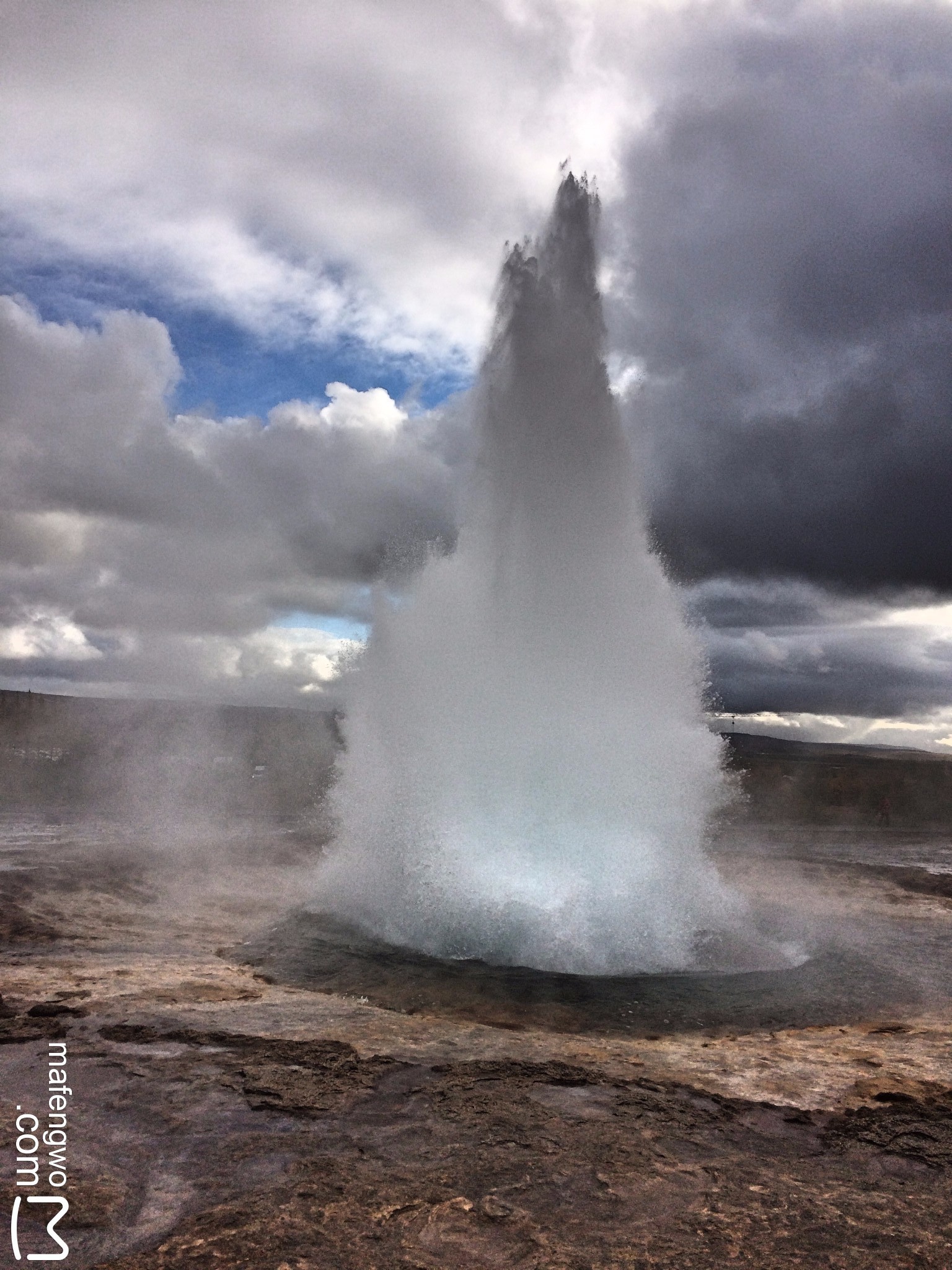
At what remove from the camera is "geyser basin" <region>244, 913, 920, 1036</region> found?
6.75 meters

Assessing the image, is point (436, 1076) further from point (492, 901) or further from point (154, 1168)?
point (492, 901)

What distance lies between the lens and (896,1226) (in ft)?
11.1

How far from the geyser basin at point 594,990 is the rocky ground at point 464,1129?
86 millimetres

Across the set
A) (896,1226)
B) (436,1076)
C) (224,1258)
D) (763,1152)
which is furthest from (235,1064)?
(896,1226)

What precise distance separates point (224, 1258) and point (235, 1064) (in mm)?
2214

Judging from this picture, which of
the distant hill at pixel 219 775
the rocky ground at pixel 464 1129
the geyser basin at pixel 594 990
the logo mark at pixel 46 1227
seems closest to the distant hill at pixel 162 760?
the distant hill at pixel 219 775

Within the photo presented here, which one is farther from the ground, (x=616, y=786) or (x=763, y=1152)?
(x=616, y=786)

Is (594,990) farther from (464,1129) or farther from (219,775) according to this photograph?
(219,775)

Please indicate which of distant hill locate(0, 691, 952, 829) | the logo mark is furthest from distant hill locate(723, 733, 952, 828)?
the logo mark

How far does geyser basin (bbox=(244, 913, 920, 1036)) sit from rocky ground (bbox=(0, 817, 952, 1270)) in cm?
9

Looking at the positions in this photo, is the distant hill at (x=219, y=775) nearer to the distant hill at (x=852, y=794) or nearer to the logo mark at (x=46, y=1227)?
the distant hill at (x=852, y=794)

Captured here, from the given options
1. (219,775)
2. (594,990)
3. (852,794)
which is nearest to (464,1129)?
(594,990)

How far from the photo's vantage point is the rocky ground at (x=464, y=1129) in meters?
3.24

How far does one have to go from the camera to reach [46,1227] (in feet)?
10.9
